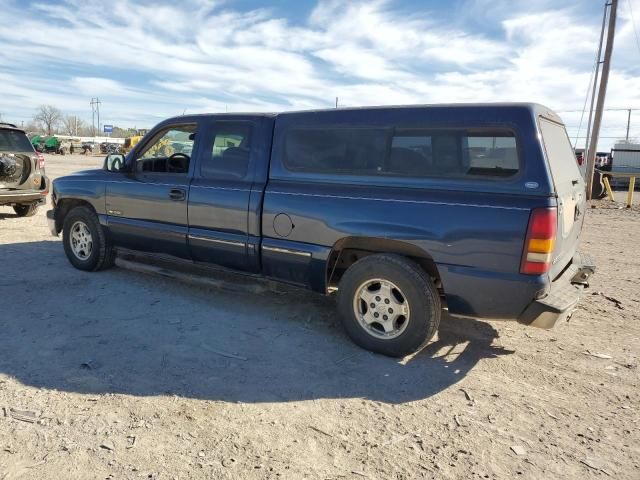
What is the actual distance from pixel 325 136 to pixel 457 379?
88.2 inches

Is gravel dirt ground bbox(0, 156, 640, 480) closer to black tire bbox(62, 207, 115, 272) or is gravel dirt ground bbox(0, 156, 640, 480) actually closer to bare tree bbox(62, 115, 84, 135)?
black tire bbox(62, 207, 115, 272)

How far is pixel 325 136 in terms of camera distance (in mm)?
4215

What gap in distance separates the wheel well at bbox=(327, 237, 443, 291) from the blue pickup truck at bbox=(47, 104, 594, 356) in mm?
12

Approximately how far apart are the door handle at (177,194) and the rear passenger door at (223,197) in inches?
4.1

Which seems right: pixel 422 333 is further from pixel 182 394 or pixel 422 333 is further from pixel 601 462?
pixel 182 394

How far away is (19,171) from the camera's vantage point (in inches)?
361

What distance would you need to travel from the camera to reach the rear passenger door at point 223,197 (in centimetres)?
457

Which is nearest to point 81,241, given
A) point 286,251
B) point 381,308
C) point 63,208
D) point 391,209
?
point 63,208

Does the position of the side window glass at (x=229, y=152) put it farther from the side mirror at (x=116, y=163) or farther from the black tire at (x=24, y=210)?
the black tire at (x=24, y=210)

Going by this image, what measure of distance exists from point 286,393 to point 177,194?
2.57m

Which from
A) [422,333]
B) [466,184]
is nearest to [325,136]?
[466,184]

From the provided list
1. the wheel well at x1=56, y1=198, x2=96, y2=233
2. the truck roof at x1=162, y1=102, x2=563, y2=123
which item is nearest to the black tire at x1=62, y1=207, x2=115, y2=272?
the wheel well at x1=56, y1=198, x2=96, y2=233

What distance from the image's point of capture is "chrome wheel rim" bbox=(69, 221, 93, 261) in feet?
19.4

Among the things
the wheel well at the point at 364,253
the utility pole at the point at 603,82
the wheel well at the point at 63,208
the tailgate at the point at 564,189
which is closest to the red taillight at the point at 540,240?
the tailgate at the point at 564,189
